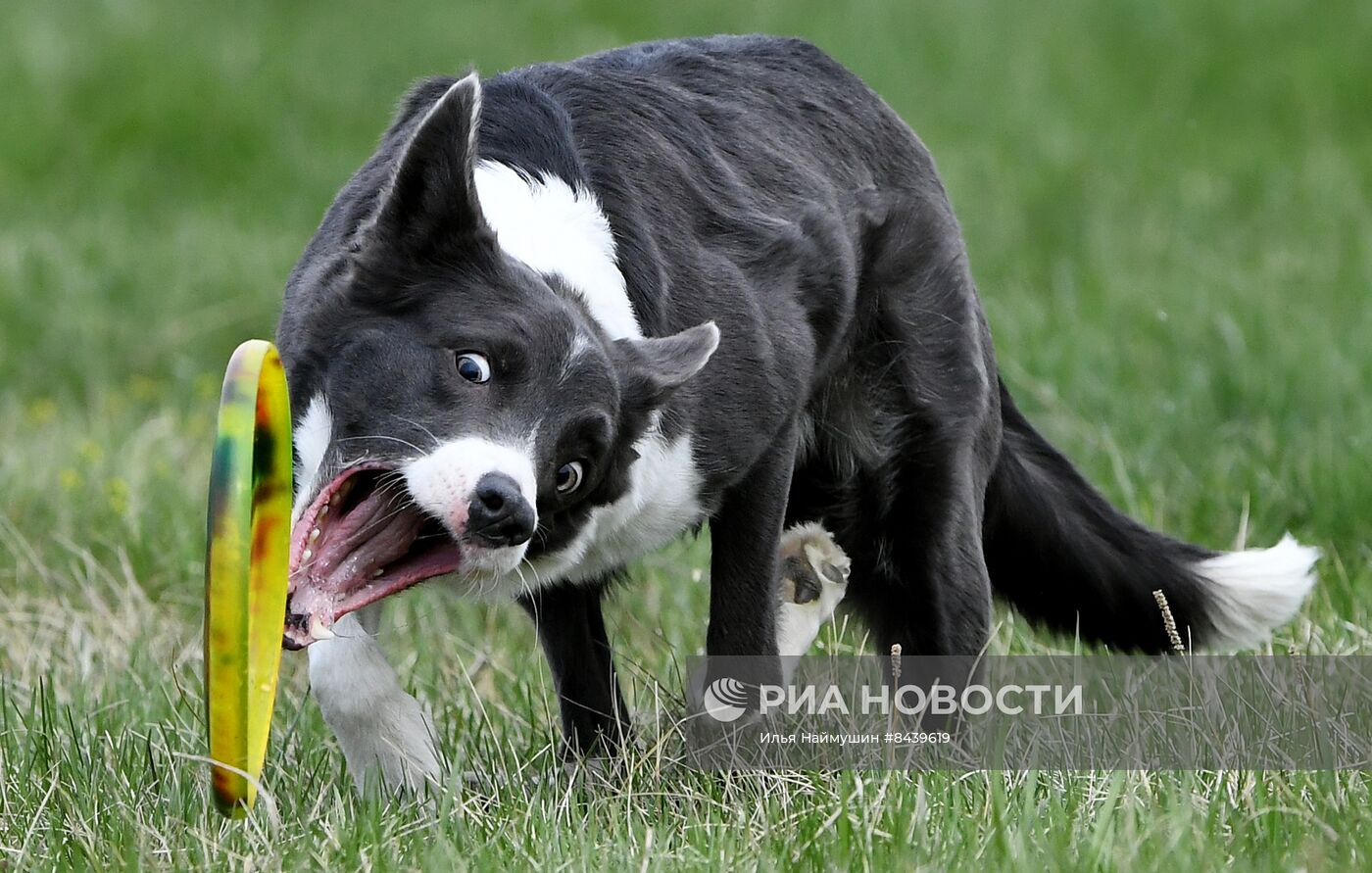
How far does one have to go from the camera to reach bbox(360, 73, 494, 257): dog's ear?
3184 millimetres

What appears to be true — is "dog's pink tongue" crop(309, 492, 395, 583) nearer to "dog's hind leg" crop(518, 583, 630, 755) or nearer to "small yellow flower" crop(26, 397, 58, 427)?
"dog's hind leg" crop(518, 583, 630, 755)

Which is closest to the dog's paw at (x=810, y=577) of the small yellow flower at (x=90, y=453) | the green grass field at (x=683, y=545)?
the green grass field at (x=683, y=545)

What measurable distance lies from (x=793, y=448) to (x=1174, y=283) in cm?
459

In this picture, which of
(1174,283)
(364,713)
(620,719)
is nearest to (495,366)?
(364,713)

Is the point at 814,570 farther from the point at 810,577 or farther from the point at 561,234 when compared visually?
the point at 561,234

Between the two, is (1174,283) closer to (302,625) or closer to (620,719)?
(620,719)

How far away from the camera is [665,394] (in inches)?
130

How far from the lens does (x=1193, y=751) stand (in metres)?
3.41

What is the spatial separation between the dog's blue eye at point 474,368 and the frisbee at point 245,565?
11.5 inches

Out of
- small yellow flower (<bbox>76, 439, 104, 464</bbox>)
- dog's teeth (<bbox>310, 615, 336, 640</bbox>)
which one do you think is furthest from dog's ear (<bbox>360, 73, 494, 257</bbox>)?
small yellow flower (<bbox>76, 439, 104, 464</bbox>)

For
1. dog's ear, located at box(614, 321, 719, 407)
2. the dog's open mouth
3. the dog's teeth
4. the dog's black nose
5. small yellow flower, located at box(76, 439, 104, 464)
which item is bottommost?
small yellow flower, located at box(76, 439, 104, 464)

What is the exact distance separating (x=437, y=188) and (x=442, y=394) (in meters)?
0.40

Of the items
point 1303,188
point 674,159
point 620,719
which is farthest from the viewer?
point 1303,188

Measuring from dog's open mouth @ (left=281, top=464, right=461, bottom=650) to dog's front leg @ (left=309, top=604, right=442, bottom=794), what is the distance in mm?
287
